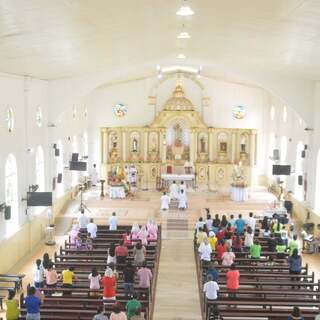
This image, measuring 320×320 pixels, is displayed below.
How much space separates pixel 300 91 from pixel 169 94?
1240 centimetres

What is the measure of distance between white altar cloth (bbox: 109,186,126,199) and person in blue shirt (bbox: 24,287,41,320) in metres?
17.9

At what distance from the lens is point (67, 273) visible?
1423cm

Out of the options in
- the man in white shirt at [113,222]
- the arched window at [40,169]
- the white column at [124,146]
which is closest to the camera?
the man in white shirt at [113,222]

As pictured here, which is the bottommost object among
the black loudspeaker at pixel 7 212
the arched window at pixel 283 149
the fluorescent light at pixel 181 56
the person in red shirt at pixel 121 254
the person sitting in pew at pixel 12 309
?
the person sitting in pew at pixel 12 309

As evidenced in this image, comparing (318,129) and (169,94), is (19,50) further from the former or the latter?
(169,94)

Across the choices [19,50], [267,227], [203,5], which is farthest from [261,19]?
[267,227]

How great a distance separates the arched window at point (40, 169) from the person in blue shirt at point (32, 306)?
1207 cm

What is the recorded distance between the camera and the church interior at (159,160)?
12281 millimetres

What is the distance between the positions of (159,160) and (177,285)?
18.0 metres

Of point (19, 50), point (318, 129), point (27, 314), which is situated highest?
point (19, 50)

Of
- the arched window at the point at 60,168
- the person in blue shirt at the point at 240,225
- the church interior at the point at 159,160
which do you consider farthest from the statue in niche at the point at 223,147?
the person in blue shirt at the point at 240,225

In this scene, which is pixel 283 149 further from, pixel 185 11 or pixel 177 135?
pixel 185 11

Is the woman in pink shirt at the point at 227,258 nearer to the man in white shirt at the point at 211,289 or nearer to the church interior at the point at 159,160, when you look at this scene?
the church interior at the point at 159,160

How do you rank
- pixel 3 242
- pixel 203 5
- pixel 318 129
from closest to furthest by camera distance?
pixel 203 5 → pixel 3 242 → pixel 318 129
